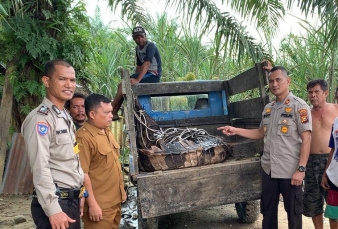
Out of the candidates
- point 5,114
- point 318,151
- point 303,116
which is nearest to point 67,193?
point 303,116

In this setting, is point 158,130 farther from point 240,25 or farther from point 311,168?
point 240,25

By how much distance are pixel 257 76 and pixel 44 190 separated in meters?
2.48

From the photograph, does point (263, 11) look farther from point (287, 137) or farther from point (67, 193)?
point (67, 193)

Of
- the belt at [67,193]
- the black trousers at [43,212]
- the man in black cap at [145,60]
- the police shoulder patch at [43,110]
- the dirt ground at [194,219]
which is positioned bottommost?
the dirt ground at [194,219]

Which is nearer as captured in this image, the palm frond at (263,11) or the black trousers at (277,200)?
the black trousers at (277,200)

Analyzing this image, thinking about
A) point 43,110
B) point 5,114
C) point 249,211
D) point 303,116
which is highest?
point 5,114

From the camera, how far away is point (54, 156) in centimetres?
198

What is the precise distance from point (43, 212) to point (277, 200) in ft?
6.48

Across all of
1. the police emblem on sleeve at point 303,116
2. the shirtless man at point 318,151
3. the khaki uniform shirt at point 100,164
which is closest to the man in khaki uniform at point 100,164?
the khaki uniform shirt at point 100,164

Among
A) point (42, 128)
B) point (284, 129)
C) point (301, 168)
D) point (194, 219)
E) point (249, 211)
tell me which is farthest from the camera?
point (194, 219)

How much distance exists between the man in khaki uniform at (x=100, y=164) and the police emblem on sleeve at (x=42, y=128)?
0.59 meters

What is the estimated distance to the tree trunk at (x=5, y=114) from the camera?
5.39 m

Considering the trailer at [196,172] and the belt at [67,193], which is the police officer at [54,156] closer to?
the belt at [67,193]

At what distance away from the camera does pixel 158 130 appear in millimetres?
3750
